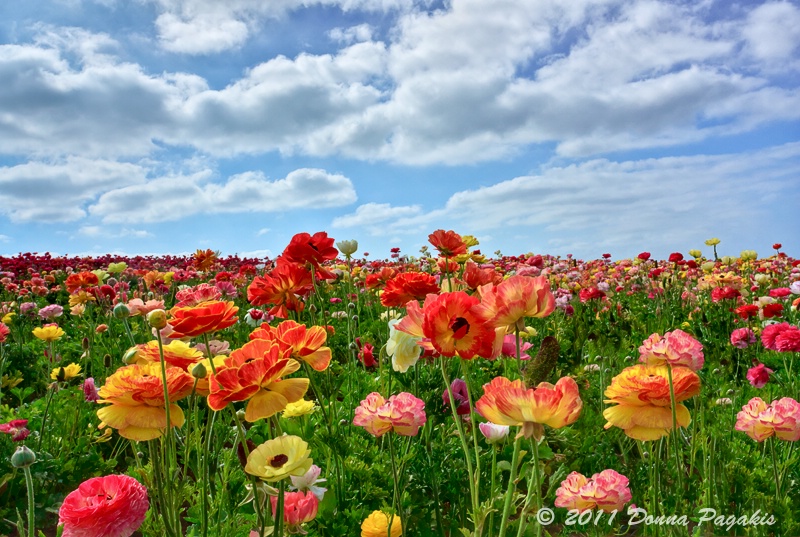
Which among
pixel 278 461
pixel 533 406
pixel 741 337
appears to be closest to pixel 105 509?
pixel 278 461

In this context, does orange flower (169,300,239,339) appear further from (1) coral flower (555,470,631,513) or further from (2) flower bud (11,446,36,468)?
(1) coral flower (555,470,631,513)

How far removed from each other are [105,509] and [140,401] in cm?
21

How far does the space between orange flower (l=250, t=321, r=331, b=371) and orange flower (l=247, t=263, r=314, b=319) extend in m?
0.83

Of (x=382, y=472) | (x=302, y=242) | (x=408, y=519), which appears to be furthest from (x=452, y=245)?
(x=408, y=519)

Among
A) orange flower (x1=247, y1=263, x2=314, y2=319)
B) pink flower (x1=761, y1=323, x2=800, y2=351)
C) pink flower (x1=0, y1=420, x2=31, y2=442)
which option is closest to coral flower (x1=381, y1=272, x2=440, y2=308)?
orange flower (x1=247, y1=263, x2=314, y2=319)

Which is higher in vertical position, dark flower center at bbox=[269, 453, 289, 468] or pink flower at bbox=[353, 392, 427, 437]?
dark flower center at bbox=[269, 453, 289, 468]

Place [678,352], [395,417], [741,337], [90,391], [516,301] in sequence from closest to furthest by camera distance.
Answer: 1. [516,301]
2. [678,352]
3. [395,417]
4. [90,391]
5. [741,337]

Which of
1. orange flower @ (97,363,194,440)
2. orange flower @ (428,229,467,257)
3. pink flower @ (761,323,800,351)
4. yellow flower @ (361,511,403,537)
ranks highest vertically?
orange flower @ (428,229,467,257)

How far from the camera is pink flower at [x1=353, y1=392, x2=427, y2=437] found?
150 cm

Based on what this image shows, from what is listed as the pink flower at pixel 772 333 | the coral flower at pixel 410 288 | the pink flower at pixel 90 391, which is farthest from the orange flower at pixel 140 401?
the pink flower at pixel 772 333

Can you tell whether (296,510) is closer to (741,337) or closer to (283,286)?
(283,286)

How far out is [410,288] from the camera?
71.7 inches

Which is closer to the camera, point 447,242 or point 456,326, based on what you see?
point 456,326

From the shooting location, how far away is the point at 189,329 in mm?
1218
